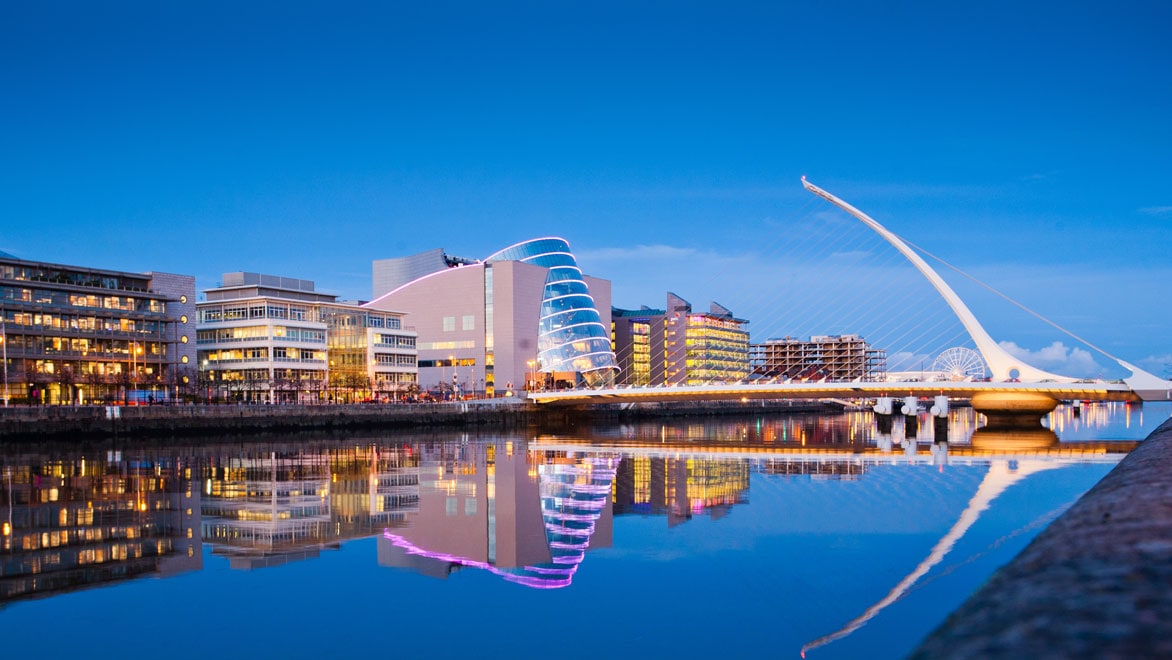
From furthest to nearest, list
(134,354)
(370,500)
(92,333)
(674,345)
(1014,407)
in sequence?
(674,345) → (134,354) → (92,333) → (1014,407) → (370,500)

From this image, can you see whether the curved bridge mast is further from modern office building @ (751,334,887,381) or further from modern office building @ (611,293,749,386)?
modern office building @ (751,334,887,381)

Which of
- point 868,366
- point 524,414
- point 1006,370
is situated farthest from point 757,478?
point 868,366

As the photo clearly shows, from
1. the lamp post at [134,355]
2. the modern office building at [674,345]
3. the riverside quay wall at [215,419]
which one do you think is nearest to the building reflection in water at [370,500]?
the riverside quay wall at [215,419]

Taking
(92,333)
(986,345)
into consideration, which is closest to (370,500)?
(986,345)

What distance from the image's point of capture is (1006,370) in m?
55.5

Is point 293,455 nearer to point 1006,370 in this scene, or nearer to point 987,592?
point 987,592

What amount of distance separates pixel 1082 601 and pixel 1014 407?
6367 cm

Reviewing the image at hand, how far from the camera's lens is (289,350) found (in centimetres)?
7681

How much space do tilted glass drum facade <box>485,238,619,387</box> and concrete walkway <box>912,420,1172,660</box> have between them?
322ft

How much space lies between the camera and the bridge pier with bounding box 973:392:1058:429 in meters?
58.2

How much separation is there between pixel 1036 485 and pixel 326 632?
19335 mm

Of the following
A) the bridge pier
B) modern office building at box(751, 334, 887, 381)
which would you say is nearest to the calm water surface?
the bridge pier

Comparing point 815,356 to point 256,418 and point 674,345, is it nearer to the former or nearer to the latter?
point 674,345

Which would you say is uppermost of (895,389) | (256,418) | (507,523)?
(895,389)
